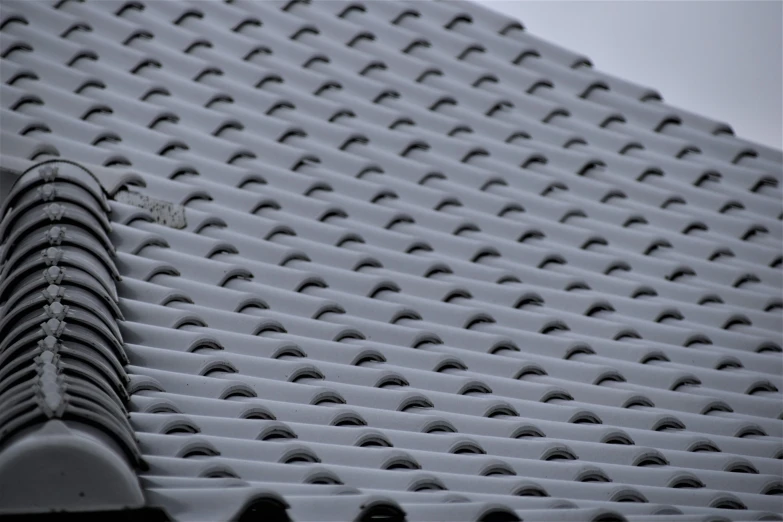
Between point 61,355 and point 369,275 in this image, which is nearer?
point 61,355

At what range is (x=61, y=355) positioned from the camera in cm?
256

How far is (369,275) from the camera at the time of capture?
418 cm

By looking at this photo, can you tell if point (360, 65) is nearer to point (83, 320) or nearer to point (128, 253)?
point (128, 253)

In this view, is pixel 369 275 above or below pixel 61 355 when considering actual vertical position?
above

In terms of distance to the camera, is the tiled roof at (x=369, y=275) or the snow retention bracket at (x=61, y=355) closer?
the snow retention bracket at (x=61, y=355)

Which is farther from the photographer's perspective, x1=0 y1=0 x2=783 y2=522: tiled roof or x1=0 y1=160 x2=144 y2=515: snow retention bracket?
x1=0 y1=0 x2=783 y2=522: tiled roof

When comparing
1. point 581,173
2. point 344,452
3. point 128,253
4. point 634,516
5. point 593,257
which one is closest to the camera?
point 634,516

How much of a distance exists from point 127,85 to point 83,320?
2317mm

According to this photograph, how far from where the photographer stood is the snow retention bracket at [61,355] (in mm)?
2135

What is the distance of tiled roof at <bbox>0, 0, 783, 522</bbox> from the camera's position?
2697 mm

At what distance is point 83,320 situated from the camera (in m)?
2.82

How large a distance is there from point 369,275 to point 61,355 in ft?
5.89

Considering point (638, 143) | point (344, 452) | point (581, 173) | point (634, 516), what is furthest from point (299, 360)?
point (638, 143)

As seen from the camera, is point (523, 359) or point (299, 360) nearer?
point (299, 360)
